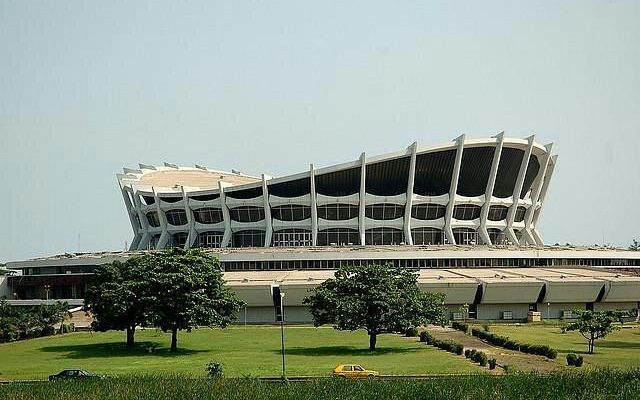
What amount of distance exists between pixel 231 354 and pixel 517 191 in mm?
64405

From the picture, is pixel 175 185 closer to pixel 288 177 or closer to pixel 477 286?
pixel 288 177

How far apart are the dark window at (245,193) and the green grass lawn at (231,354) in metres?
37.0

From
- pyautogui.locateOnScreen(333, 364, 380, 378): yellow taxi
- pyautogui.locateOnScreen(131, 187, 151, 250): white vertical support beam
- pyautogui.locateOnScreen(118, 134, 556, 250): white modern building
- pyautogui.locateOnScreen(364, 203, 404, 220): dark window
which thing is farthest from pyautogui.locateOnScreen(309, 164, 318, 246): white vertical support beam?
pyautogui.locateOnScreen(333, 364, 380, 378): yellow taxi

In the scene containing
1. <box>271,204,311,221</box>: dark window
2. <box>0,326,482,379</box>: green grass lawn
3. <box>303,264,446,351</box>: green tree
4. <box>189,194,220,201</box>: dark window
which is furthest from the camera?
<box>189,194,220,201</box>: dark window

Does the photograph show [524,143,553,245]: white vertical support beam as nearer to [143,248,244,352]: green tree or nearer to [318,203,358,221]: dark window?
[318,203,358,221]: dark window

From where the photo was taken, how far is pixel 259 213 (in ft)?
363

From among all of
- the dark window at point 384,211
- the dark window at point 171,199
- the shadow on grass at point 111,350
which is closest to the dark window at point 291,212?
the dark window at point 384,211

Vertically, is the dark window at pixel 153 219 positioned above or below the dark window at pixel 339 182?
below

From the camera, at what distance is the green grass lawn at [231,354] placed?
49.4 metres

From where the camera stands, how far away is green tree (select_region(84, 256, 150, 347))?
6338 centimetres

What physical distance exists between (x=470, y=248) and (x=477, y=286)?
20.3m

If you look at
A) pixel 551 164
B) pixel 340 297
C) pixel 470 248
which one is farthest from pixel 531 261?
pixel 340 297

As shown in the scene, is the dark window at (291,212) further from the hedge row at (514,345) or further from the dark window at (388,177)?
the hedge row at (514,345)

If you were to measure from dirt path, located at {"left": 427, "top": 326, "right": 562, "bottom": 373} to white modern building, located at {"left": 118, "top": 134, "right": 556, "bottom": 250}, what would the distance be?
39121mm
